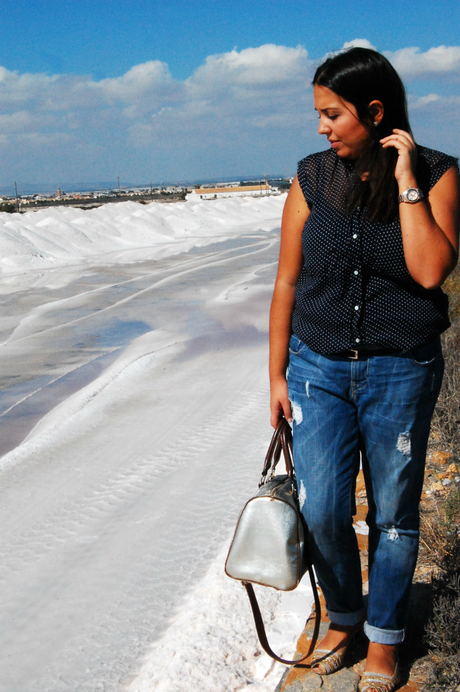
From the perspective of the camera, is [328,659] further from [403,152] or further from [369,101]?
[369,101]

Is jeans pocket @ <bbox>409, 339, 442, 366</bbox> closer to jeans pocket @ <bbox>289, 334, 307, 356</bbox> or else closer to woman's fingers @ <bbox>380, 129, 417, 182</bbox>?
jeans pocket @ <bbox>289, 334, 307, 356</bbox>

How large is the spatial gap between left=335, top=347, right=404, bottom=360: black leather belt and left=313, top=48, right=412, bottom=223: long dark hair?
0.36m

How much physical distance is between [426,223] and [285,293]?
0.50 meters

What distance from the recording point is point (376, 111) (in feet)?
6.01

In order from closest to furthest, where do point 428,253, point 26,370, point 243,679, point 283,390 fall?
point 428,253
point 283,390
point 243,679
point 26,370

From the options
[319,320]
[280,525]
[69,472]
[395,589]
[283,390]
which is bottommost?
[69,472]

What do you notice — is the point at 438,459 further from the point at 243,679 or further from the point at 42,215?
the point at 42,215

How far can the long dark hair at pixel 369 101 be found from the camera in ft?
5.93

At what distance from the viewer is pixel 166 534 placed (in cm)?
379

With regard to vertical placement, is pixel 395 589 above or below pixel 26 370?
above

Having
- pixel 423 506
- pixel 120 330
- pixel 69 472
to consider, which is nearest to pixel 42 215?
pixel 120 330

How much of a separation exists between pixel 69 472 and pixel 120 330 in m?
4.57

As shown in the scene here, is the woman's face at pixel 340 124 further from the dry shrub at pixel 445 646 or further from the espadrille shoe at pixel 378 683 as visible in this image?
the espadrille shoe at pixel 378 683

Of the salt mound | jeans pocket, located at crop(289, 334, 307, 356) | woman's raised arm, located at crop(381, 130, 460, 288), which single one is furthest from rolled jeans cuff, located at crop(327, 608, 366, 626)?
the salt mound
